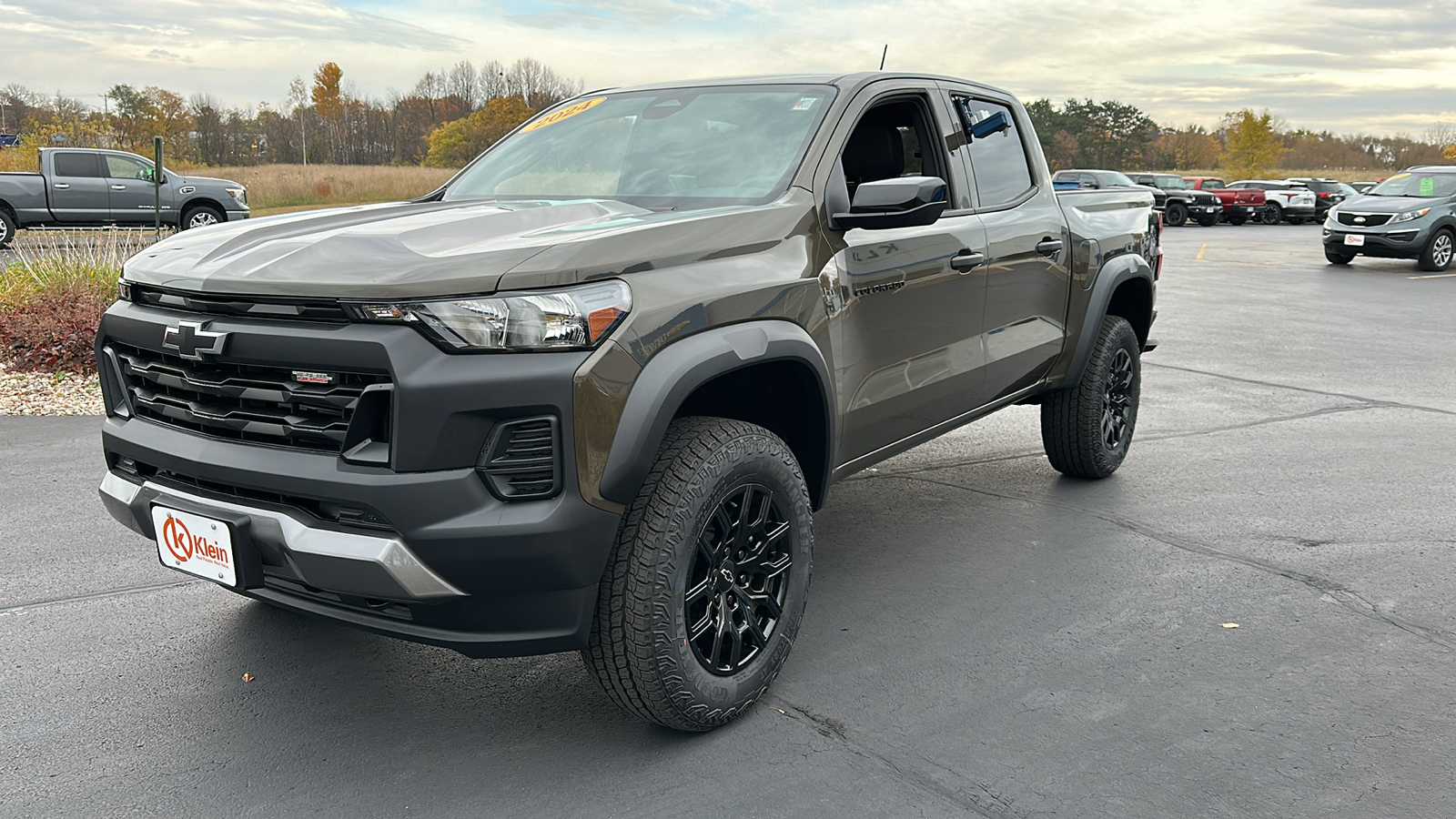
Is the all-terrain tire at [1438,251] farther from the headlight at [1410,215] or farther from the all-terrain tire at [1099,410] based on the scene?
the all-terrain tire at [1099,410]

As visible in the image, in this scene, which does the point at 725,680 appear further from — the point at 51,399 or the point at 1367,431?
the point at 51,399

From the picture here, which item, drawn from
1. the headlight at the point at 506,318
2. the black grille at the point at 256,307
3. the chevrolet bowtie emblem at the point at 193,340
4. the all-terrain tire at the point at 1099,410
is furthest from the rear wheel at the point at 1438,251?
the chevrolet bowtie emblem at the point at 193,340

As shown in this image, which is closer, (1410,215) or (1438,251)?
(1410,215)

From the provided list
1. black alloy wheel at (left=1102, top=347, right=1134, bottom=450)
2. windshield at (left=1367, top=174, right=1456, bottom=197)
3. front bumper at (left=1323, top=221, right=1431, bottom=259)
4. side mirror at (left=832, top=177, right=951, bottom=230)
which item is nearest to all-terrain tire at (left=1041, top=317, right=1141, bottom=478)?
black alloy wheel at (left=1102, top=347, right=1134, bottom=450)

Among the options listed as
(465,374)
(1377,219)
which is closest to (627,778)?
(465,374)

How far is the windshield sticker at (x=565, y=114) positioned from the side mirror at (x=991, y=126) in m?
1.54

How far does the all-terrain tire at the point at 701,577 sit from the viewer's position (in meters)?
2.69

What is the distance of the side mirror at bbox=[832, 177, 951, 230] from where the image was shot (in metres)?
3.28

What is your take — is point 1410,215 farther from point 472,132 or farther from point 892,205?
point 472,132

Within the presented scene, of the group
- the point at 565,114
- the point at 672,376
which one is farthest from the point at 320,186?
the point at 672,376

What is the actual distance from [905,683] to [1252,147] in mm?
68263

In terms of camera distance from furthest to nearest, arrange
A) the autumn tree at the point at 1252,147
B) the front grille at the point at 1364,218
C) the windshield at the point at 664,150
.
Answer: the autumn tree at the point at 1252,147
the front grille at the point at 1364,218
the windshield at the point at 664,150

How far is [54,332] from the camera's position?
795 cm

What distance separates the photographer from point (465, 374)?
242 centimetres
